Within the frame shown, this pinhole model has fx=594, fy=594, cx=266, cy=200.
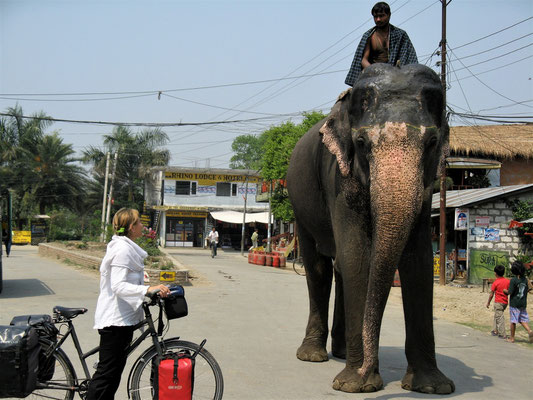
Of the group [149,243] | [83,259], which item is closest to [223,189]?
[149,243]

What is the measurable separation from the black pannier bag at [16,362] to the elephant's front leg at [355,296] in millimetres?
2838

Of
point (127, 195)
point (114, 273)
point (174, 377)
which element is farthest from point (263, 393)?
point (127, 195)

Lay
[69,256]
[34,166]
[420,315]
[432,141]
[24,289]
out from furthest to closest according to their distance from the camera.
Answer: [34,166]
[69,256]
[24,289]
[420,315]
[432,141]

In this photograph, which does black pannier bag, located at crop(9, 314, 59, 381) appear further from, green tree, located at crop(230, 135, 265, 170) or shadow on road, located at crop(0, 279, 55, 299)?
green tree, located at crop(230, 135, 265, 170)

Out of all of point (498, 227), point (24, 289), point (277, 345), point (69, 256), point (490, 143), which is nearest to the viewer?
point (277, 345)

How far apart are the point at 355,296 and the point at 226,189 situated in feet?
155

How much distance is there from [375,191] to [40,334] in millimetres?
2957

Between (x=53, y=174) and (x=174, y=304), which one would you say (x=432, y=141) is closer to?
(x=174, y=304)

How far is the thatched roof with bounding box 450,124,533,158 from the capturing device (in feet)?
90.8

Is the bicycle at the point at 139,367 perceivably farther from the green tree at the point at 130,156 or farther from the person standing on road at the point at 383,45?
the green tree at the point at 130,156

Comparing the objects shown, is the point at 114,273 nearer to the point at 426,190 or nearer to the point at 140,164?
the point at 426,190

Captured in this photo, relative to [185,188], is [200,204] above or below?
below

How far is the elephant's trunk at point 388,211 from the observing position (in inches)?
189

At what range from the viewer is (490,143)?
28391 mm
